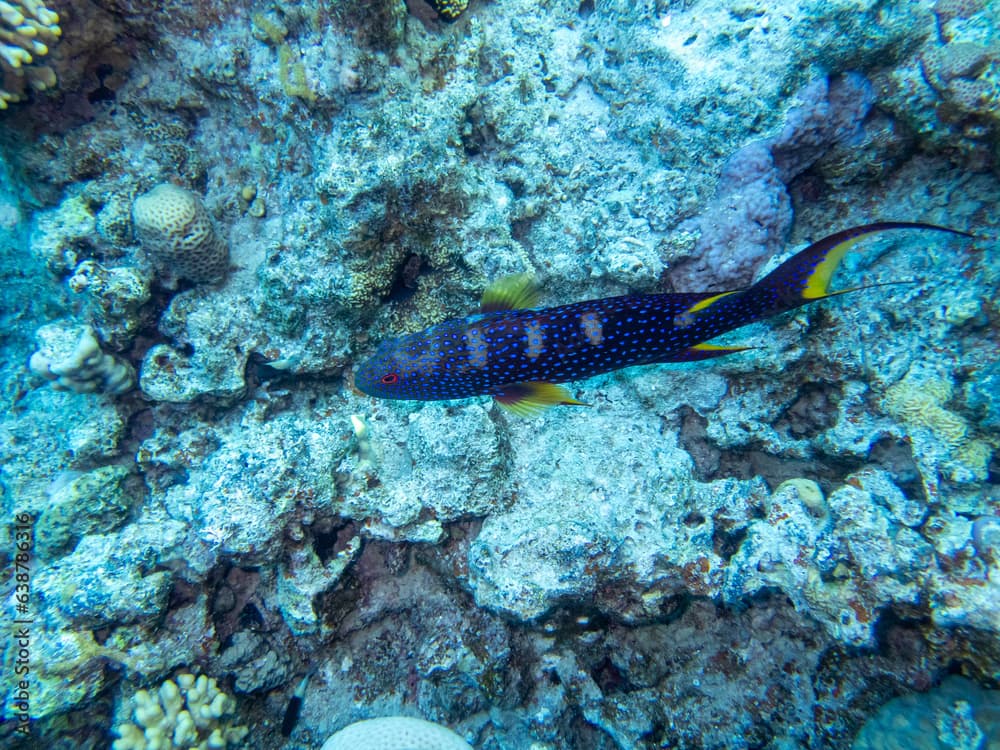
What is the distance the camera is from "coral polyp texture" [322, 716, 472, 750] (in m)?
3.87

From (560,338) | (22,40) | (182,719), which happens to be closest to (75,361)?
(22,40)

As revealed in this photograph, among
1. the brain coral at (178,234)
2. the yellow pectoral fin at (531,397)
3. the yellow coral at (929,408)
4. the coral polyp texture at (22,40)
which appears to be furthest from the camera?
the brain coral at (178,234)

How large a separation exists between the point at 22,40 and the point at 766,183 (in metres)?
7.30

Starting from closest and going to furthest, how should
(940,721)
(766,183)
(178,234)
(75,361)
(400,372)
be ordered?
(940,721) → (400,372) → (766,183) → (178,234) → (75,361)

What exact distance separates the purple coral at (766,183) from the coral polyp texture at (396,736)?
4.68m

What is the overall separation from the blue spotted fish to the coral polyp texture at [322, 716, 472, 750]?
116 inches

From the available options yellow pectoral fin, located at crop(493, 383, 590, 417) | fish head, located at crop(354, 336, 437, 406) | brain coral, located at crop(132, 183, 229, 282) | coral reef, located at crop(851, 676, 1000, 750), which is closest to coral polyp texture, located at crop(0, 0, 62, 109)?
brain coral, located at crop(132, 183, 229, 282)

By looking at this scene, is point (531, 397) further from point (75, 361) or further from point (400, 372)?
point (75, 361)

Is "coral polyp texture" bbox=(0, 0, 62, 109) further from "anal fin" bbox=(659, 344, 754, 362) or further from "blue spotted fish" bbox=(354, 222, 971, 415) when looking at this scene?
"anal fin" bbox=(659, 344, 754, 362)

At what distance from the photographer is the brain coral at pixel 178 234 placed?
14.7 feet

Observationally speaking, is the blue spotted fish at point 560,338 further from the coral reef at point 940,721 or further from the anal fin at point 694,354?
the coral reef at point 940,721

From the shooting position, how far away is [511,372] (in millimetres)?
3691

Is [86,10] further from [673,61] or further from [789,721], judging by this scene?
[789,721]

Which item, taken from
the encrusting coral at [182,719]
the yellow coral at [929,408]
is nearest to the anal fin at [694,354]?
the yellow coral at [929,408]
